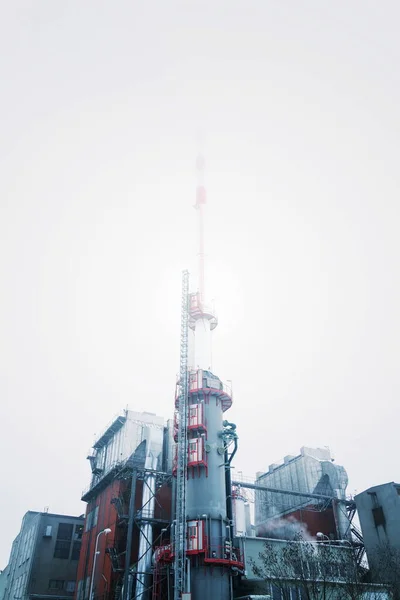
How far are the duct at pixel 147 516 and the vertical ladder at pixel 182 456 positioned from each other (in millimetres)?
9735

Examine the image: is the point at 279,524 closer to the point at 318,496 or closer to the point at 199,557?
the point at 318,496

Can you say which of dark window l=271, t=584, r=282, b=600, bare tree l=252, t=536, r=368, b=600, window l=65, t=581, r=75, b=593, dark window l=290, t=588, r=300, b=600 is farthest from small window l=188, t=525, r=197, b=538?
window l=65, t=581, r=75, b=593

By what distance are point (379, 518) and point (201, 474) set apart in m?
23.9

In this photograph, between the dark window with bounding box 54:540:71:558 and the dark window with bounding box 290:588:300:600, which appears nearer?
the dark window with bounding box 290:588:300:600

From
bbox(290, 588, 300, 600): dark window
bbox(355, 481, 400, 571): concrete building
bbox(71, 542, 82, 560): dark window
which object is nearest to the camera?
bbox(290, 588, 300, 600): dark window

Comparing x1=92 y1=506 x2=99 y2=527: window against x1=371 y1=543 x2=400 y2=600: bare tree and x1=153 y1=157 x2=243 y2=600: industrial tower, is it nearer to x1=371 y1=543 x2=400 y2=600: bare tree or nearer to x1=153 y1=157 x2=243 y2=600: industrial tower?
x1=153 y1=157 x2=243 y2=600: industrial tower

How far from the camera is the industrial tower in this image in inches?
1708

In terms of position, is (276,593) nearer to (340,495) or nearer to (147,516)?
(147,516)

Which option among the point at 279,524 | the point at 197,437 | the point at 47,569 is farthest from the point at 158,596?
the point at 47,569

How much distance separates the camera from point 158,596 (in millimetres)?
48062

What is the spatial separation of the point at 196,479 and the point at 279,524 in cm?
3139

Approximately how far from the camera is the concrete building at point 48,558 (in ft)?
240

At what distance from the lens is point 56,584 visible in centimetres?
7400

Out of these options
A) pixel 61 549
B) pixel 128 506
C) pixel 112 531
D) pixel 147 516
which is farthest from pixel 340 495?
pixel 61 549
